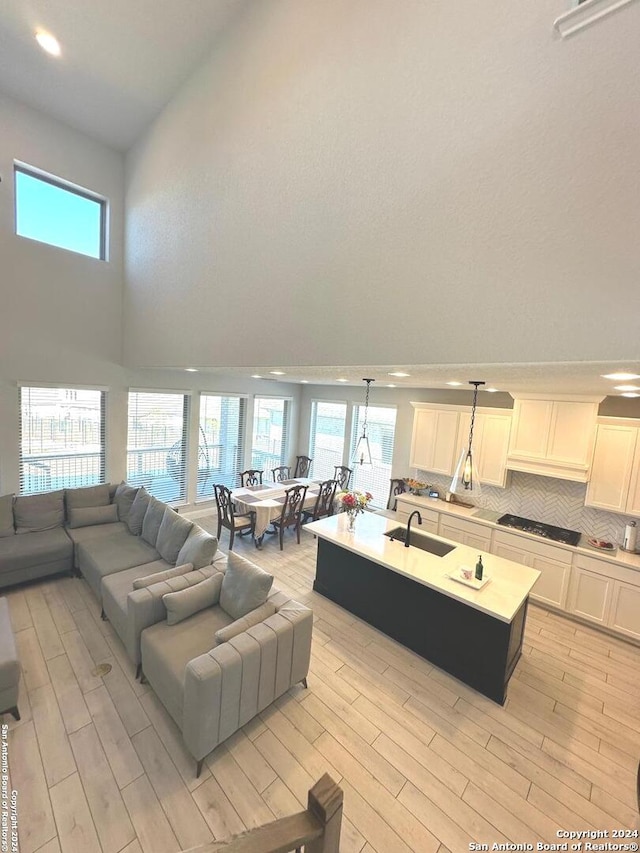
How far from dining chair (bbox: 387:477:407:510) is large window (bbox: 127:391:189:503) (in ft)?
12.8

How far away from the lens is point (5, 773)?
2.14 meters

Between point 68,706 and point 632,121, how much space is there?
4710 mm

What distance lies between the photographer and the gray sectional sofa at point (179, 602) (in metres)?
2.25

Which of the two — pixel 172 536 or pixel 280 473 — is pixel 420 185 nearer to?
pixel 172 536

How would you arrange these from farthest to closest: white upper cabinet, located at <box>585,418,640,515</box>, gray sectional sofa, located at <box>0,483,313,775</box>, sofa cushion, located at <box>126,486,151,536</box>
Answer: sofa cushion, located at <box>126,486,151,536</box>
white upper cabinet, located at <box>585,418,640,515</box>
gray sectional sofa, located at <box>0,483,313,775</box>

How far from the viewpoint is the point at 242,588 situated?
9.52 ft

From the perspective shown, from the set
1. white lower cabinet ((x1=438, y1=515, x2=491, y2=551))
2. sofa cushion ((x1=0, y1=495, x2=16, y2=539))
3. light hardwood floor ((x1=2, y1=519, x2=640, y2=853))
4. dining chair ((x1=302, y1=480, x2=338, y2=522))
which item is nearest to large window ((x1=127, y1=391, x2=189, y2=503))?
sofa cushion ((x1=0, y1=495, x2=16, y2=539))

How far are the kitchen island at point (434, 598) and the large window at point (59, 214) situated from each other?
212 inches

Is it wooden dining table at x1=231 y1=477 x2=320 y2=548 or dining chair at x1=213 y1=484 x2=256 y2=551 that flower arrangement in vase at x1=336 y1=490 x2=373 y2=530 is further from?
dining chair at x1=213 y1=484 x2=256 y2=551

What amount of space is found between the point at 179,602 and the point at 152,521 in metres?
1.75

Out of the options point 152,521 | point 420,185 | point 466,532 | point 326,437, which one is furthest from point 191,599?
point 326,437

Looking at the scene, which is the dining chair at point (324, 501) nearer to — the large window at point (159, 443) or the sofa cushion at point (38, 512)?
the large window at point (159, 443)

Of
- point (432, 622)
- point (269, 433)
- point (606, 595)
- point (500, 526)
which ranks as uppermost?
point (269, 433)

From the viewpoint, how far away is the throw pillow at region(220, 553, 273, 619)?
2.83 metres
